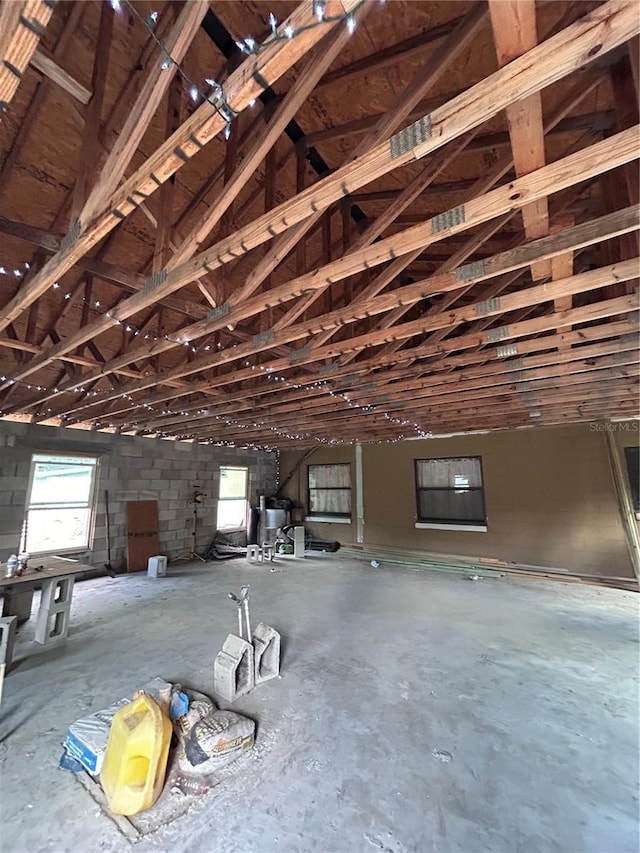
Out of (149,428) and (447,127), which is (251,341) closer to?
(447,127)

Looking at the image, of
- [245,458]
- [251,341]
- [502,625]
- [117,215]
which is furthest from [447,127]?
[245,458]

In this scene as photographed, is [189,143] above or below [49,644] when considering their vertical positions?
above

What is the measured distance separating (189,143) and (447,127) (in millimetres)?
893

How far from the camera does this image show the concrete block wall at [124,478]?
5656mm

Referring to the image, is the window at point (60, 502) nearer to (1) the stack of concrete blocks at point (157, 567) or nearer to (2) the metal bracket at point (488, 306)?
(1) the stack of concrete blocks at point (157, 567)

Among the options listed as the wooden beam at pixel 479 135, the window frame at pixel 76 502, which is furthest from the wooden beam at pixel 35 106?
the window frame at pixel 76 502

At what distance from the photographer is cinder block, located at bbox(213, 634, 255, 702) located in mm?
2607

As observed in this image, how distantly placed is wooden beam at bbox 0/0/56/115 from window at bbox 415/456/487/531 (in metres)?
7.71

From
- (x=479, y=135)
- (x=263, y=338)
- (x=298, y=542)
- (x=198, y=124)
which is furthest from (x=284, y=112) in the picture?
(x=298, y=542)

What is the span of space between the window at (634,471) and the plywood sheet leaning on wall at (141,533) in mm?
8581

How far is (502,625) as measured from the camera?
4090 mm

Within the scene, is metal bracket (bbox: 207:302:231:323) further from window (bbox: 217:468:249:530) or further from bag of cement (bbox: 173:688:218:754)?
window (bbox: 217:468:249:530)

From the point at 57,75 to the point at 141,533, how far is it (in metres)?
6.97

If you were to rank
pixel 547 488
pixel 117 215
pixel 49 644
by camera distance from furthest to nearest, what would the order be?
pixel 547 488 < pixel 49 644 < pixel 117 215
